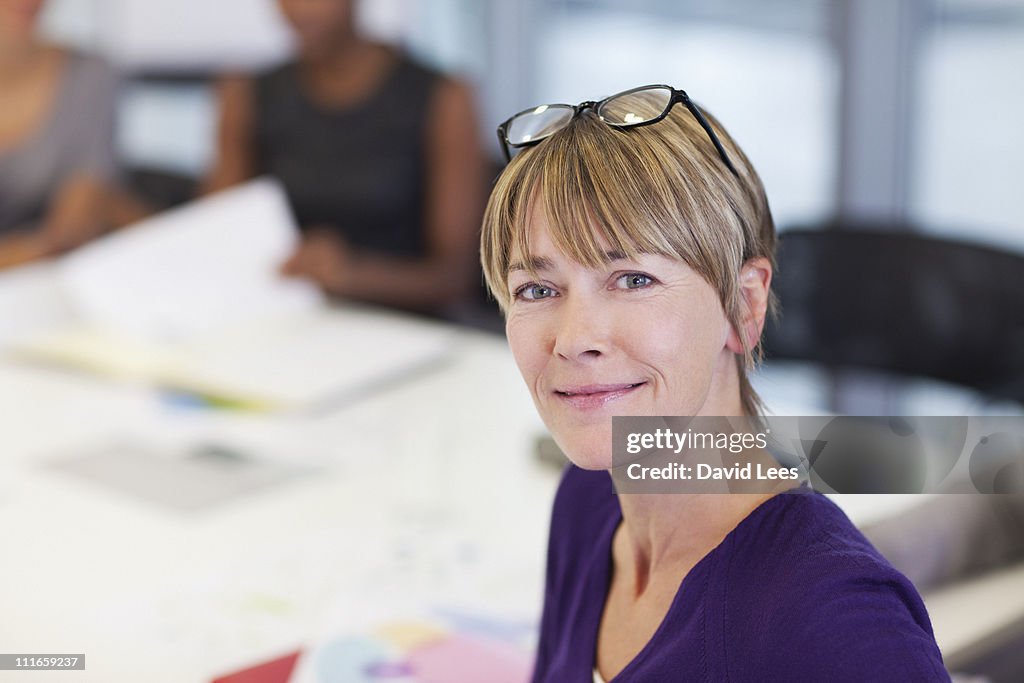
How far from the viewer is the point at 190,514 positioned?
1.55 m

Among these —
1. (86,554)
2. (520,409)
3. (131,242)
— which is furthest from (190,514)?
(131,242)

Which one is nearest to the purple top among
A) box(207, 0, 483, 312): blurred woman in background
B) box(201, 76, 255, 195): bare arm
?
box(207, 0, 483, 312): blurred woman in background

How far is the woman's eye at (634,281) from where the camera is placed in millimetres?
865

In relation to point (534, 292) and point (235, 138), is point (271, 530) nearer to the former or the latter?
point (534, 292)

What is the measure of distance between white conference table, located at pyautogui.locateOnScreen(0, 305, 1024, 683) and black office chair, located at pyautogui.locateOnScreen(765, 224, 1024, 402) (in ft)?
1.93

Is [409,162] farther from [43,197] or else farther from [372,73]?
[43,197]

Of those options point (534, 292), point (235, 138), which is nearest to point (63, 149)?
point (235, 138)

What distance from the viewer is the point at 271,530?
1514 millimetres

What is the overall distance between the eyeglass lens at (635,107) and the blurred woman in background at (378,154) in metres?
1.74

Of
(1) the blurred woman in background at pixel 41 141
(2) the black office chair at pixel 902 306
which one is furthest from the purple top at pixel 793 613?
(1) the blurred woman in background at pixel 41 141

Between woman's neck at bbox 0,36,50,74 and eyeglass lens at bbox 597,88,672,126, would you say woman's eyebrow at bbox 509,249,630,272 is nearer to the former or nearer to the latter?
eyeglass lens at bbox 597,88,672,126

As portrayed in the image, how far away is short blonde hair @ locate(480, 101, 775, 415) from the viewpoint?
854 millimetres

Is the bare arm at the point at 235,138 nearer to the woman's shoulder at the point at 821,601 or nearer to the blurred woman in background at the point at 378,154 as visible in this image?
the blurred woman in background at the point at 378,154

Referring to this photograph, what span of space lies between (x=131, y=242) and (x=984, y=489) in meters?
1.49
